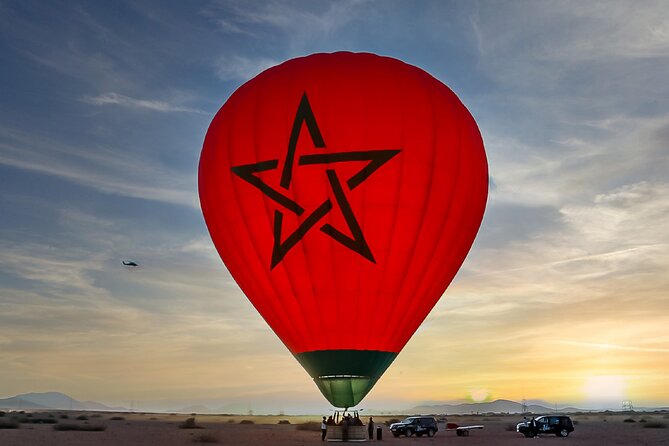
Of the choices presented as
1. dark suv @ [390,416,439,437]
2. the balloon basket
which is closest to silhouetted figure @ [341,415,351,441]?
the balloon basket

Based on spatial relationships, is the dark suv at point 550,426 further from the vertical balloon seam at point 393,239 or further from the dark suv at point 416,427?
the vertical balloon seam at point 393,239

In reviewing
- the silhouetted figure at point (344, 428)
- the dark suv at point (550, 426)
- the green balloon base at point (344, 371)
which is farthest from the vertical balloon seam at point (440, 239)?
the dark suv at point (550, 426)

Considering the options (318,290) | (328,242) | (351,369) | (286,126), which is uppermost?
(286,126)

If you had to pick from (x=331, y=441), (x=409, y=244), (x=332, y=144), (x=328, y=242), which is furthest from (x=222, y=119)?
(x=331, y=441)

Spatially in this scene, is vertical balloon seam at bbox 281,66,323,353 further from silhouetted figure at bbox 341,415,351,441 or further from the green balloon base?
silhouetted figure at bbox 341,415,351,441

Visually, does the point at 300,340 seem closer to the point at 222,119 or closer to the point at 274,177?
the point at 274,177

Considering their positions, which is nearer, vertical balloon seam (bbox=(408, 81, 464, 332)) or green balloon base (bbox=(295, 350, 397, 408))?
green balloon base (bbox=(295, 350, 397, 408))

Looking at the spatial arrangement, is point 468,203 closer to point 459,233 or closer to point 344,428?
point 459,233

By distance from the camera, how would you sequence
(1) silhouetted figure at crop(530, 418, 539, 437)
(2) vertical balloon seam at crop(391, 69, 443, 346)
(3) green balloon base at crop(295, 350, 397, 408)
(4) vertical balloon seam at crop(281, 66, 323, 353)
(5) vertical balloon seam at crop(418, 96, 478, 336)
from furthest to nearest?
(1) silhouetted figure at crop(530, 418, 539, 437), (5) vertical balloon seam at crop(418, 96, 478, 336), (2) vertical balloon seam at crop(391, 69, 443, 346), (3) green balloon base at crop(295, 350, 397, 408), (4) vertical balloon seam at crop(281, 66, 323, 353)

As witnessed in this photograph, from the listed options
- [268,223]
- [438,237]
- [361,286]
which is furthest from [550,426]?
[268,223]
